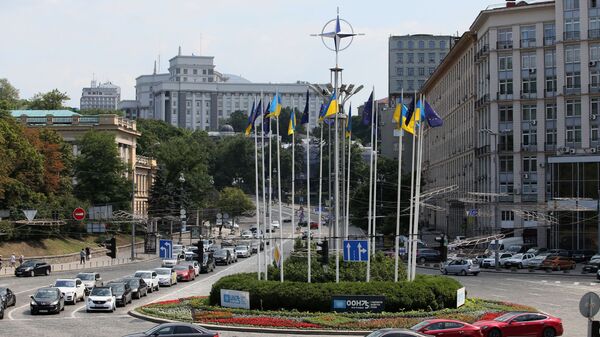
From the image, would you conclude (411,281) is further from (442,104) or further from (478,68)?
(442,104)

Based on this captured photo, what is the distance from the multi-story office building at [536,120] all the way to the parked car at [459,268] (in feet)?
36.8

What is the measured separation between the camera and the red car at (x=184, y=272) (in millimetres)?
71500

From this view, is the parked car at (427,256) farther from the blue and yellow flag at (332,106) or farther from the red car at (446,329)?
the red car at (446,329)

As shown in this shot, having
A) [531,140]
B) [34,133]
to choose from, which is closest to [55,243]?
[34,133]

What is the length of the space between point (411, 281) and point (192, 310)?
1029cm

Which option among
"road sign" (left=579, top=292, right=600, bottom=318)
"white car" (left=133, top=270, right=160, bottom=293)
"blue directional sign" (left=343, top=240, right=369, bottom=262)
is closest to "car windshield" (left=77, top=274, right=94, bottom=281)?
"white car" (left=133, top=270, right=160, bottom=293)

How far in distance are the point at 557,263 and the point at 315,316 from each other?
42875 mm

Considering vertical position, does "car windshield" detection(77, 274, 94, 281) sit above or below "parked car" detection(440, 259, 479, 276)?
above

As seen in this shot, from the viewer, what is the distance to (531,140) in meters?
101

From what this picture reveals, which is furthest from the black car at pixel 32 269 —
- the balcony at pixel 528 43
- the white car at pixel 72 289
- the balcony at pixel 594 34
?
the balcony at pixel 594 34

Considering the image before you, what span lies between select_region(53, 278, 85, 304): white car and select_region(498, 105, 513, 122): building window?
2282 inches

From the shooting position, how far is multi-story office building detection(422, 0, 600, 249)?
305 ft

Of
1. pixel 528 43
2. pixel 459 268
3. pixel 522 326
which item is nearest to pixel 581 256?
pixel 459 268

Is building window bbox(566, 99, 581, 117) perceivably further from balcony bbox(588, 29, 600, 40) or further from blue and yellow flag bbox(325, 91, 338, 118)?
blue and yellow flag bbox(325, 91, 338, 118)
